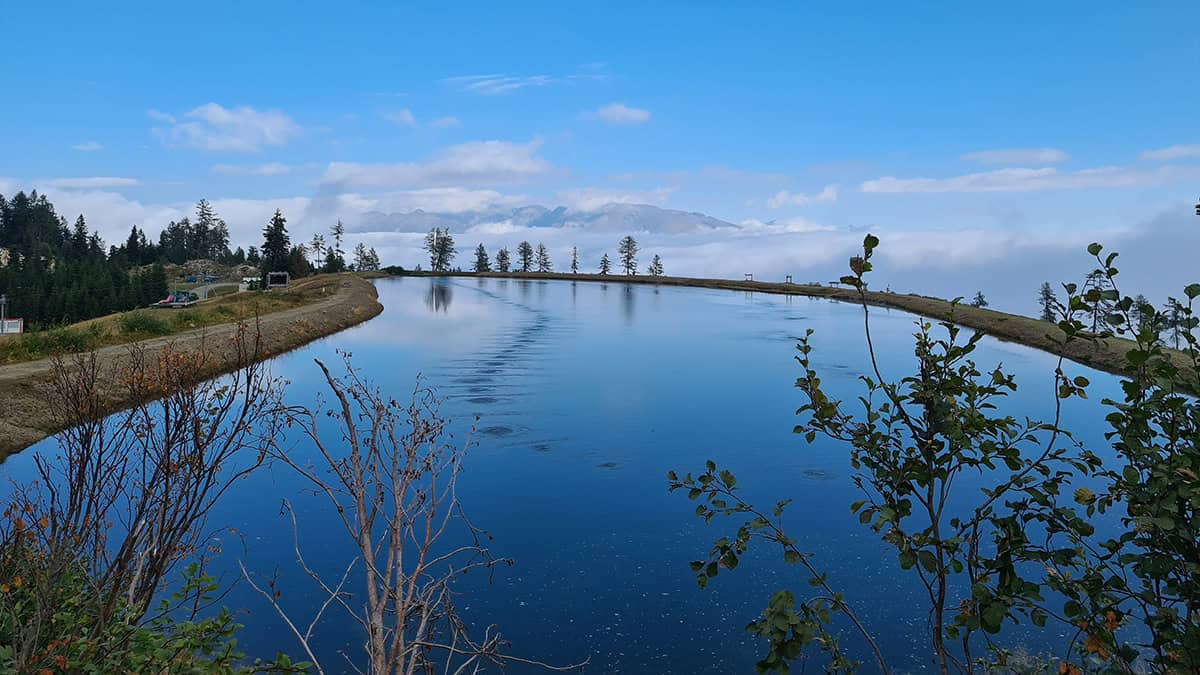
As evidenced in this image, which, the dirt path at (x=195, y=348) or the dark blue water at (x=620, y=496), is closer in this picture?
the dark blue water at (x=620, y=496)

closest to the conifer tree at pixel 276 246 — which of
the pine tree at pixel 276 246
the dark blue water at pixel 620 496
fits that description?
the pine tree at pixel 276 246

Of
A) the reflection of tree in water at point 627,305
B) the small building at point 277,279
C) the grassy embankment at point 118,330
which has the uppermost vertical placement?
the small building at point 277,279

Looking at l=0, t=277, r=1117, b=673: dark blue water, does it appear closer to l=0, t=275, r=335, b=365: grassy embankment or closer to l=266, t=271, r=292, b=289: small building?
l=0, t=275, r=335, b=365: grassy embankment

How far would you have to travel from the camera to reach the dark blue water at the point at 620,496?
941 centimetres

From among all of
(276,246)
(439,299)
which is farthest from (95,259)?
(439,299)

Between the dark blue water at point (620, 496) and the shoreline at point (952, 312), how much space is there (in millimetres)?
1875

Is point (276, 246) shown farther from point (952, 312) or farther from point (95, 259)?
point (952, 312)

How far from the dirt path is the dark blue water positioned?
2.05 metres

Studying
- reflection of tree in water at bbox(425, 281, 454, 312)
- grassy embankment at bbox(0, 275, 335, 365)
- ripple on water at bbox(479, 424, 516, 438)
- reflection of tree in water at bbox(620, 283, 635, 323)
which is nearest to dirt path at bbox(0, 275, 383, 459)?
grassy embankment at bbox(0, 275, 335, 365)

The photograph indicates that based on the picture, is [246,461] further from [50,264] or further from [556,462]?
[50,264]

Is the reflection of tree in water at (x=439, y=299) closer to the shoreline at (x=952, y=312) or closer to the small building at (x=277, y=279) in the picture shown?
the small building at (x=277, y=279)

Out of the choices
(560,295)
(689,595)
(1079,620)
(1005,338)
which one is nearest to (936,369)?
(1079,620)

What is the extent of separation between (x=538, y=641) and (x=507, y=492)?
18.9 feet

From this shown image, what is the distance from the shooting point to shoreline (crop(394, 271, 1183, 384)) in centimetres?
2017
